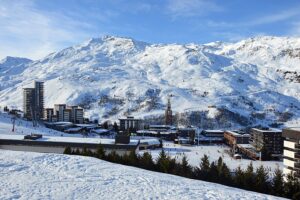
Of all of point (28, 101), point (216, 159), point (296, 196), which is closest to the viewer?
point (296, 196)

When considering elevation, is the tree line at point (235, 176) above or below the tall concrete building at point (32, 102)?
below

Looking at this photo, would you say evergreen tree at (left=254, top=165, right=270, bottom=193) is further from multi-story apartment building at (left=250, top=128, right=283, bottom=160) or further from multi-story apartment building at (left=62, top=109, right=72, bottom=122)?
multi-story apartment building at (left=62, top=109, right=72, bottom=122)

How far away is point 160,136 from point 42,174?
384ft

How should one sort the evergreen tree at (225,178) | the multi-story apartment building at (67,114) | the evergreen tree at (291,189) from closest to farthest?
the evergreen tree at (291,189) < the evergreen tree at (225,178) < the multi-story apartment building at (67,114)

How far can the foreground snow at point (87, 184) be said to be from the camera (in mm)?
18031

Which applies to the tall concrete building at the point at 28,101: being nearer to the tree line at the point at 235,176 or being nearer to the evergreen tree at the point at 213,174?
the tree line at the point at 235,176

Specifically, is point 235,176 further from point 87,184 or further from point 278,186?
point 87,184

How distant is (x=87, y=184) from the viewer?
19.9m

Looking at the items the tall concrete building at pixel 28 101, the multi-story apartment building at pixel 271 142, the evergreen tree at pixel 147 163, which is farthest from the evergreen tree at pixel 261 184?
the tall concrete building at pixel 28 101

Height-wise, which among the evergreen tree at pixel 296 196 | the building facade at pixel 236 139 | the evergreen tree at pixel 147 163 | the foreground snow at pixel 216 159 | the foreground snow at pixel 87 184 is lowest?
the foreground snow at pixel 216 159

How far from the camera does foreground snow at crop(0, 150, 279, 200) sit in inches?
710

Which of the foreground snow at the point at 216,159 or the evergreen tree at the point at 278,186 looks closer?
the evergreen tree at the point at 278,186

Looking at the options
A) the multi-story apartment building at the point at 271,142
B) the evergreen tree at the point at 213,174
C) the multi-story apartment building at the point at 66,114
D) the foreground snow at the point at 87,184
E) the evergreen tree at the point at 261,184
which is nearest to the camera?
the foreground snow at the point at 87,184

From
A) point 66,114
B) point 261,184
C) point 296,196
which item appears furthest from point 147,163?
point 66,114
